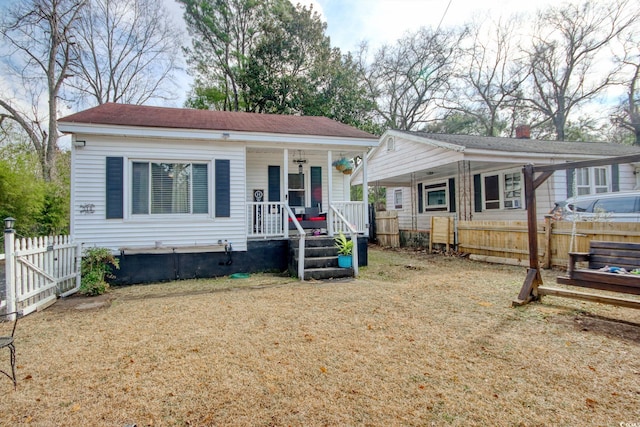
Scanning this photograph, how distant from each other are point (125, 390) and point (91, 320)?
2.56 metres

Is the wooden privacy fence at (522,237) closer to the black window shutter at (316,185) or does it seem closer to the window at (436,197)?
the window at (436,197)

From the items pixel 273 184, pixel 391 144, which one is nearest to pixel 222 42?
pixel 391 144

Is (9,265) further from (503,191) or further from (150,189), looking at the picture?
(503,191)

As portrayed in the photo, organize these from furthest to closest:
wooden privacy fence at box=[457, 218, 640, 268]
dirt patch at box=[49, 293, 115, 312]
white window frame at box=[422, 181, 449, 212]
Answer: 1. white window frame at box=[422, 181, 449, 212]
2. wooden privacy fence at box=[457, 218, 640, 268]
3. dirt patch at box=[49, 293, 115, 312]

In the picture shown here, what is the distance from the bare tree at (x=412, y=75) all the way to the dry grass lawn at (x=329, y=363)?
74.2 ft

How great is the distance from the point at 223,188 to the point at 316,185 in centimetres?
350

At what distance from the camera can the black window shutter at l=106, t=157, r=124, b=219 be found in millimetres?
6922

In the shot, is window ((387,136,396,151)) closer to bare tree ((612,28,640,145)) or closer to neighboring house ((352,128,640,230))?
neighboring house ((352,128,640,230))

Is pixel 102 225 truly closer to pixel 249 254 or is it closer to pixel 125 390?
pixel 249 254

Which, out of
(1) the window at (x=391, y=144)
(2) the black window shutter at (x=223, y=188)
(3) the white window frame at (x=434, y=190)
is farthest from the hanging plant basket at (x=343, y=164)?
(3) the white window frame at (x=434, y=190)

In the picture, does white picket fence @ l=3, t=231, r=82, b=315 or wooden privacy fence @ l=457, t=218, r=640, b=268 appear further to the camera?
wooden privacy fence @ l=457, t=218, r=640, b=268

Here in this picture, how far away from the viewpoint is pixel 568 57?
75.0ft

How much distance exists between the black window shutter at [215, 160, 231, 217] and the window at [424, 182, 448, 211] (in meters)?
9.91

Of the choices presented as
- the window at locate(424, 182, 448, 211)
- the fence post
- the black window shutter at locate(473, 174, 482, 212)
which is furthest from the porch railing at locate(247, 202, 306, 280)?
the window at locate(424, 182, 448, 211)
